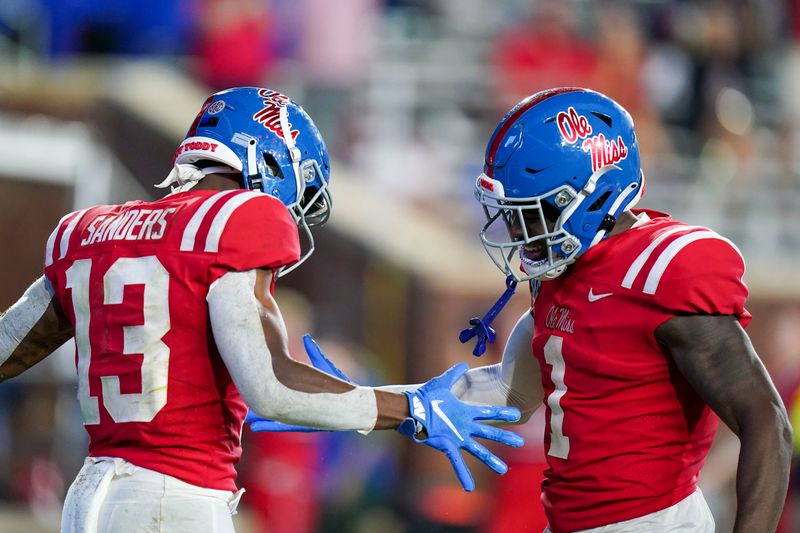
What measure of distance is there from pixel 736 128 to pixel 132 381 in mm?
7929

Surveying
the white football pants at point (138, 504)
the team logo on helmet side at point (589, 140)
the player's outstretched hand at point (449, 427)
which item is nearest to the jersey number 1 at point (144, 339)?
the white football pants at point (138, 504)

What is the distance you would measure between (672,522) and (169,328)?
133cm

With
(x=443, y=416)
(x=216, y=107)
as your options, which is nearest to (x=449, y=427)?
(x=443, y=416)

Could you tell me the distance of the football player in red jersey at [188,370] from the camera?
3.05 metres

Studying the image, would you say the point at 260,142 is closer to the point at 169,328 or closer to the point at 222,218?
the point at 222,218

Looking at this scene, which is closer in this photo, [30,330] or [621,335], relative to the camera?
[621,335]

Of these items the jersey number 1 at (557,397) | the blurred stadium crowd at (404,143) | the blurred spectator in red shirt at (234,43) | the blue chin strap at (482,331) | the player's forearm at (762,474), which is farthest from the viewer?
the blurred spectator in red shirt at (234,43)

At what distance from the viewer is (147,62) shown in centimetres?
927

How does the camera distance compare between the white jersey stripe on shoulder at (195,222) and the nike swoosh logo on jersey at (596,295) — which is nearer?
the white jersey stripe on shoulder at (195,222)

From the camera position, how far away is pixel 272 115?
3.50 m

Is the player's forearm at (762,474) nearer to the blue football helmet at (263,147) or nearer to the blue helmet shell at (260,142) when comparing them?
the blue football helmet at (263,147)

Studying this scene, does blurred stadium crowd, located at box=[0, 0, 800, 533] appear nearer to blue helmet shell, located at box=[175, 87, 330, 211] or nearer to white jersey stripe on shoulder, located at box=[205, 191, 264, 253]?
blue helmet shell, located at box=[175, 87, 330, 211]

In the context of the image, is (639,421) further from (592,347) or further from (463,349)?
(463,349)

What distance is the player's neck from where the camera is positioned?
11.3ft
